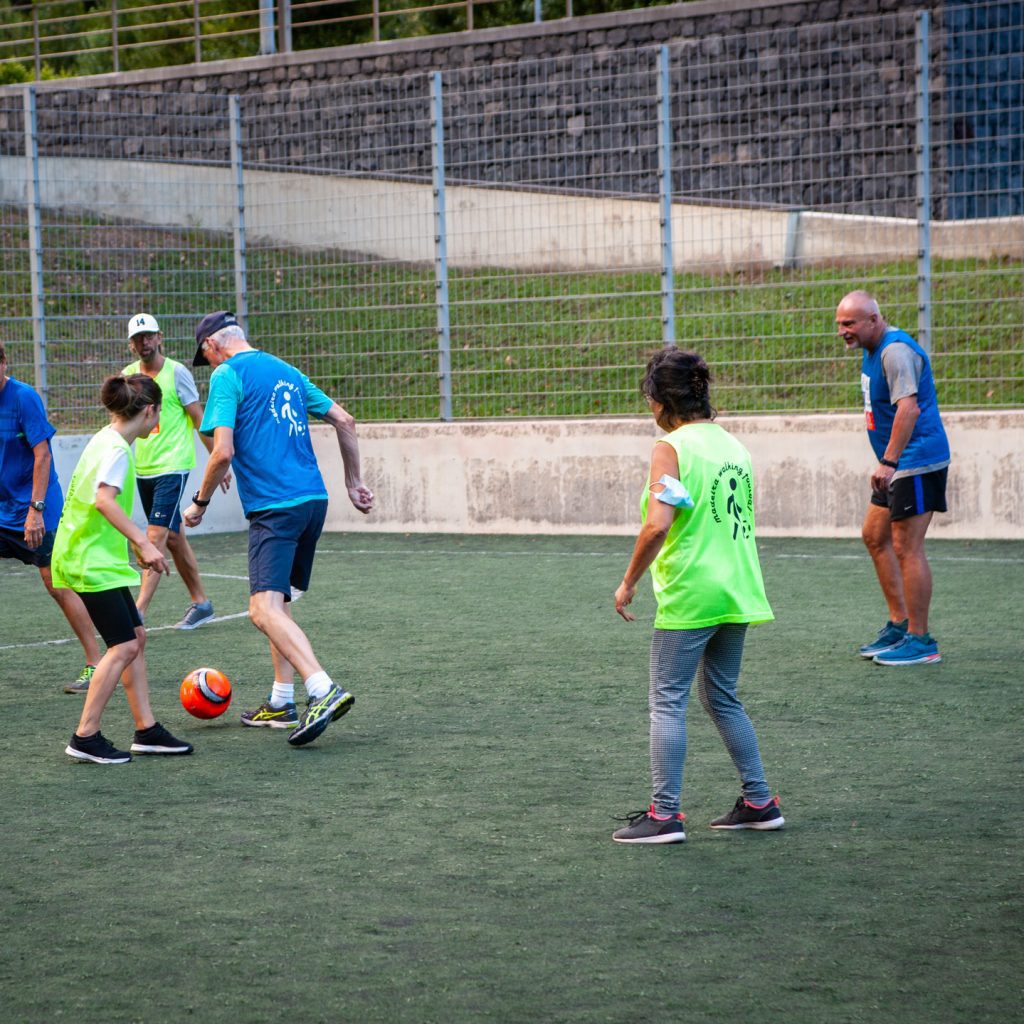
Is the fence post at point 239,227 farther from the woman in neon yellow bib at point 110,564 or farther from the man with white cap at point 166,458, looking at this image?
the woman in neon yellow bib at point 110,564

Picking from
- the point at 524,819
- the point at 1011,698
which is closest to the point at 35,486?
the point at 524,819

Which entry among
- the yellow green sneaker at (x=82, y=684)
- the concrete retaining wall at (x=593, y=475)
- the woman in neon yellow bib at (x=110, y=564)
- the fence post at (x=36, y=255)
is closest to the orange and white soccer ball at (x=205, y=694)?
the woman in neon yellow bib at (x=110, y=564)

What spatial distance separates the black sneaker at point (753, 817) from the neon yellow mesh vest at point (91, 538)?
101 inches

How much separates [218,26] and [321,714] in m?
26.1

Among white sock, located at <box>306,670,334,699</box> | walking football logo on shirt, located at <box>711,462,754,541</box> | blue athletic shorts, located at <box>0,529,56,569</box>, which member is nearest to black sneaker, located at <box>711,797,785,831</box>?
walking football logo on shirt, located at <box>711,462,754,541</box>

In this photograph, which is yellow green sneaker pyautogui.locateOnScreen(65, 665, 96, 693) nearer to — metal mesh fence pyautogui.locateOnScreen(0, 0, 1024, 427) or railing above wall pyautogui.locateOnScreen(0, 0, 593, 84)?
metal mesh fence pyautogui.locateOnScreen(0, 0, 1024, 427)

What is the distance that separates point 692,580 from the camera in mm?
5238

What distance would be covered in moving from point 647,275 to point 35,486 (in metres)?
7.87

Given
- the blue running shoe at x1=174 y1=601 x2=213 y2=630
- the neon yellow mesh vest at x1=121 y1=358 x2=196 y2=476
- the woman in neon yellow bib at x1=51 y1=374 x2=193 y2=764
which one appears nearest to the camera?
the woman in neon yellow bib at x1=51 y1=374 x2=193 y2=764

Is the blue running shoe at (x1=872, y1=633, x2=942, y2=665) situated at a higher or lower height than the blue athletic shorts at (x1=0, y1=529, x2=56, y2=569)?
lower

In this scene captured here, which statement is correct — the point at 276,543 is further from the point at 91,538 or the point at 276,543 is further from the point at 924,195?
the point at 924,195

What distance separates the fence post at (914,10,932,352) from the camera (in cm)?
1329

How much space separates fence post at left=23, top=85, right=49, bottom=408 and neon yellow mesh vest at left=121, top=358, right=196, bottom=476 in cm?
516

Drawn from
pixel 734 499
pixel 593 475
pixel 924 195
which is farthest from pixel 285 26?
pixel 734 499
